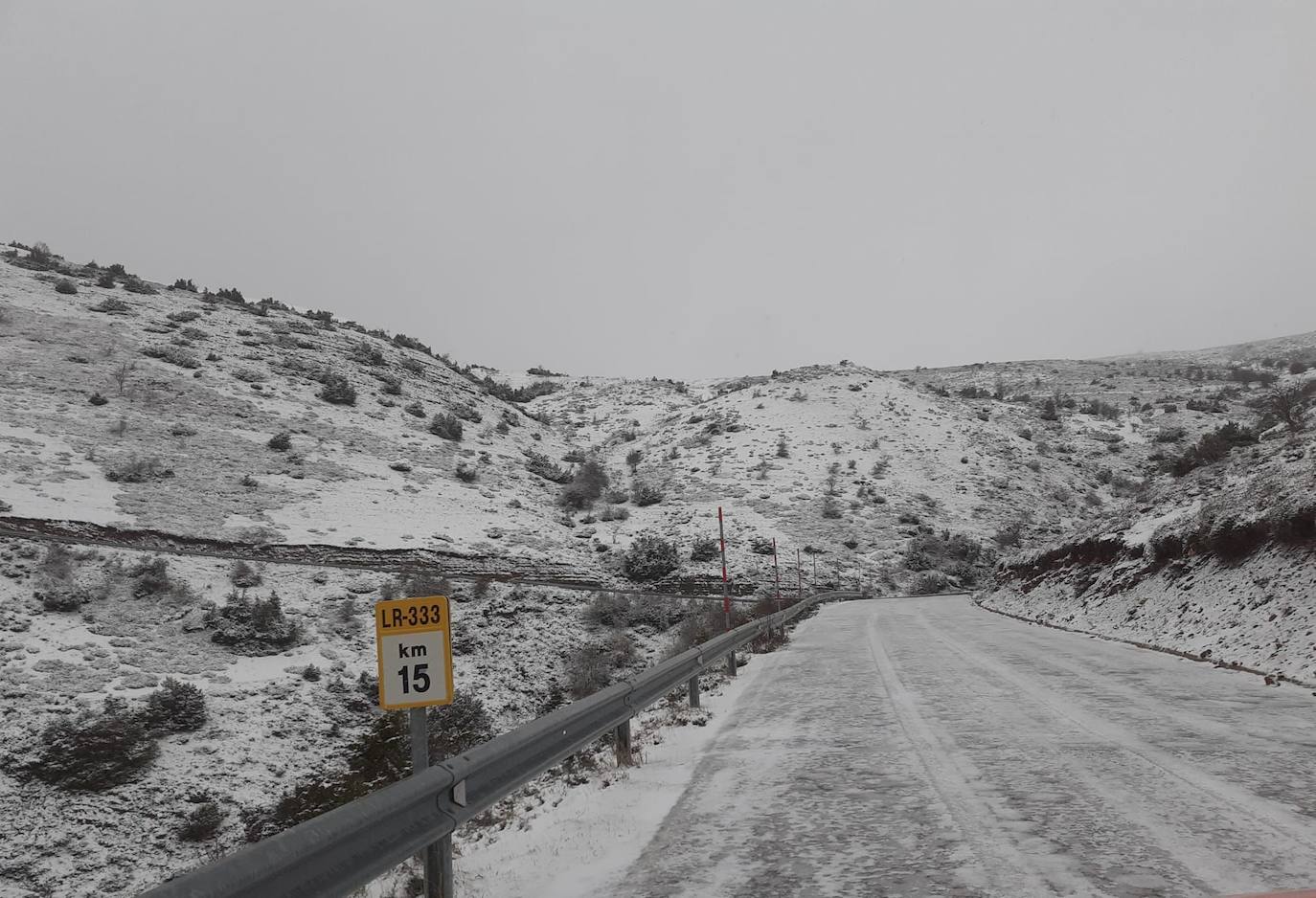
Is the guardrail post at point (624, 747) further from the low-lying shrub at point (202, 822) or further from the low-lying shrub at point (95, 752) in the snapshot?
the low-lying shrub at point (95, 752)

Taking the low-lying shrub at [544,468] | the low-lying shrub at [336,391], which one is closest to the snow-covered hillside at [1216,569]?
the low-lying shrub at [544,468]

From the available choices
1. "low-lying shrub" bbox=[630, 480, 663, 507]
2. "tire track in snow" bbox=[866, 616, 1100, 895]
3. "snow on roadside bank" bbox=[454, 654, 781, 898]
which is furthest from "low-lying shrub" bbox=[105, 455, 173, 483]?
A: "low-lying shrub" bbox=[630, 480, 663, 507]

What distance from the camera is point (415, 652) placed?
414cm

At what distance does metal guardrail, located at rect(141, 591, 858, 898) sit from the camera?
2.49 metres

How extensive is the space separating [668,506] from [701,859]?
43696 millimetres

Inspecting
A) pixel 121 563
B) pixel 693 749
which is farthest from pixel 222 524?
pixel 693 749

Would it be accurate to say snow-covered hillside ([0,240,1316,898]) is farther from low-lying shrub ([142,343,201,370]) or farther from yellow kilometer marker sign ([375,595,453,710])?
yellow kilometer marker sign ([375,595,453,710])

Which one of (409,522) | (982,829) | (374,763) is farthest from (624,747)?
(409,522)

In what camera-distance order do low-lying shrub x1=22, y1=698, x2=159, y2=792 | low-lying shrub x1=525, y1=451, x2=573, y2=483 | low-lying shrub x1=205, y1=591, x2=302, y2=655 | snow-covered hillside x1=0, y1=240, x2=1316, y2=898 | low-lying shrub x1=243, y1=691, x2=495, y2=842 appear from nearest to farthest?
low-lying shrub x1=22, y1=698, x2=159, y2=792, low-lying shrub x1=243, y1=691, x2=495, y2=842, snow-covered hillside x1=0, y1=240, x2=1316, y2=898, low-lying shrub x1=205, y1=591, x2=302, y2=655, low-lying shrub x1=525, y1=451, x2=573, y2=483

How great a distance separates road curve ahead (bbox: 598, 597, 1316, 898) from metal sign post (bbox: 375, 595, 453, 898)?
100 centimetres

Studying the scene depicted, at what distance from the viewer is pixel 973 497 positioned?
5394 cm

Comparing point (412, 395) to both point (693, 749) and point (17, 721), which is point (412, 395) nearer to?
point (17, 721)

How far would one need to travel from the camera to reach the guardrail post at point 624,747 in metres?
7.31

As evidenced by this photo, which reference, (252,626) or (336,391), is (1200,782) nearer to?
(252,626)
